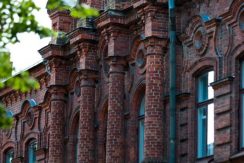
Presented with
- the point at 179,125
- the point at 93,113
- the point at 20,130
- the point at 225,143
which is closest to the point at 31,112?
the point at 20,130

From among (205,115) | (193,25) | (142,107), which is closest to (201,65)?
(193,25)

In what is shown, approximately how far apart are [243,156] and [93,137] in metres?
9.45

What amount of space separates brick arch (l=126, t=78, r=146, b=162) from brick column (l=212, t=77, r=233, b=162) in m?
4.67

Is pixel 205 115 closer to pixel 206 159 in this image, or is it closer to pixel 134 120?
pixel 206 159

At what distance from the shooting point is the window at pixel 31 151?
42.7 metres

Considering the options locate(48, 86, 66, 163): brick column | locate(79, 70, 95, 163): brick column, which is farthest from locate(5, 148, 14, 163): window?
locate(79, 70, 95, 163): brick column

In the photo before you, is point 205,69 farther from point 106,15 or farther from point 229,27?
point 106,15

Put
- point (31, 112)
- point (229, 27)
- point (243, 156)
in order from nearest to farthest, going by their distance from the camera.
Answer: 1. point (243, 156)
2. point (229, 27)
3. point (31, 112)

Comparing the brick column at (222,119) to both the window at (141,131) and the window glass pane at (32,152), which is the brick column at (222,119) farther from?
the window glass pane at (32,152)

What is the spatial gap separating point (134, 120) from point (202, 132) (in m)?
3.89

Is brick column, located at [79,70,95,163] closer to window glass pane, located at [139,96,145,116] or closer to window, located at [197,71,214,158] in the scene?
window glass pane, located at [139,96,145,116]

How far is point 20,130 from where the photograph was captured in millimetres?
43812

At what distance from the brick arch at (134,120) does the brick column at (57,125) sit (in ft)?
16.5

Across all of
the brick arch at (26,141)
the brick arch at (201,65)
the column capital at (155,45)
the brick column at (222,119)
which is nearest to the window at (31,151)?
the brick arch at (26,141)
